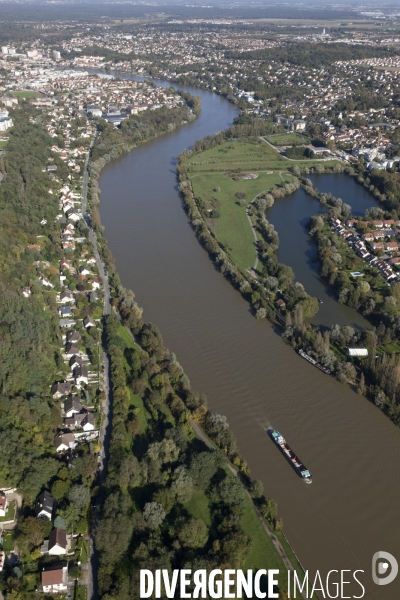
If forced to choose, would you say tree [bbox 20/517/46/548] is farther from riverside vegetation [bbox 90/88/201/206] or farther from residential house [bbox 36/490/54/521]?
riverside vegetation [bbox 90/88/201/206]

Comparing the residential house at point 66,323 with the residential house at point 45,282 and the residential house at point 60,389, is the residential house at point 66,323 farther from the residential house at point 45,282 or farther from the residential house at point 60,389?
the residential house at point 60,389

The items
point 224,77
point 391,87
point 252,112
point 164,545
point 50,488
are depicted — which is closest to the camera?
point 164,545

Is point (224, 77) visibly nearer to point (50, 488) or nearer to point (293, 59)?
point (293, 59)

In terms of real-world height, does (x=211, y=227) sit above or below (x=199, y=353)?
above

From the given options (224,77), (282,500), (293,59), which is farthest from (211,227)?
(293,59)

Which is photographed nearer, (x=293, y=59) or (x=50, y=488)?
(x=50, y=488)

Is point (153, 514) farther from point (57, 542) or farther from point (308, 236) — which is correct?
point (308, 236)
